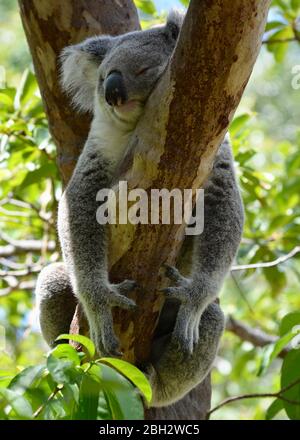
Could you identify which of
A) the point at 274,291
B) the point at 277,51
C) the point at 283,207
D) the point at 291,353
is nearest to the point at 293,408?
the point at 291,353

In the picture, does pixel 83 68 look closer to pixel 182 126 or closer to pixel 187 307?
pixel 182 126

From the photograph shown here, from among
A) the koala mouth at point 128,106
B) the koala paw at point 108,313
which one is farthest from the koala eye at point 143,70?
the koala paw at point 108,313

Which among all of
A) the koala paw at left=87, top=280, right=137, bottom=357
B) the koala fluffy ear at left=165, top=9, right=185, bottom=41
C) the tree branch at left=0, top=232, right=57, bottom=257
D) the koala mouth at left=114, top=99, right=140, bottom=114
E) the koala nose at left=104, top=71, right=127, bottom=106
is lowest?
the tree branch at left=0, top=232, right=57, bottom=257

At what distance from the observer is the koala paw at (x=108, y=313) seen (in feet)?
10.5

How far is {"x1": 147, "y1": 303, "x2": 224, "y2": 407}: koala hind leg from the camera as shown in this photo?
3572 millimetres

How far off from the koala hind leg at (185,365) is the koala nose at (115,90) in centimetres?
126

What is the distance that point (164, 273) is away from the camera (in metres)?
3.26

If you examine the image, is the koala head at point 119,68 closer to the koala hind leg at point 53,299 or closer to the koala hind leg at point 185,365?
the koala hind leg at point 53,299

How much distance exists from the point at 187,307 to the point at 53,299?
0.90m

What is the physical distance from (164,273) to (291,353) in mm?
786

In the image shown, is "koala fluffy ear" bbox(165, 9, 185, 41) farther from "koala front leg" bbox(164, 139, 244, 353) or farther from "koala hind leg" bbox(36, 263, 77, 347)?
"koala hind leg" bbox(36, 263, 77, 347)

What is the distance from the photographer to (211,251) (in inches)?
139

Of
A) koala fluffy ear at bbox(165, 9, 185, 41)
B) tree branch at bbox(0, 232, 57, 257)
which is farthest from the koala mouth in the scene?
tree branch at bbox(0, 232, 57, 257)

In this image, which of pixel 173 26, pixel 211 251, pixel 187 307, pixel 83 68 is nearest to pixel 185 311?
pixel 187 307
